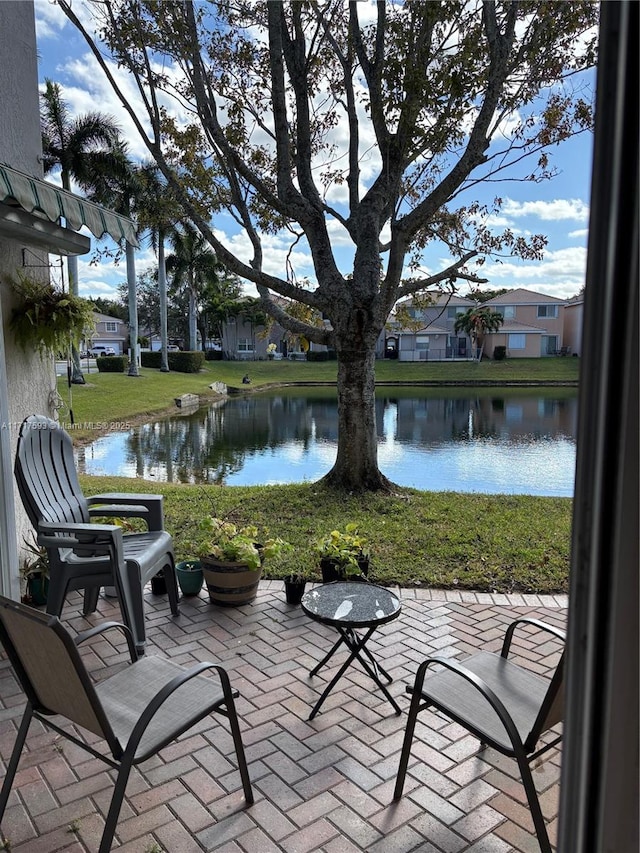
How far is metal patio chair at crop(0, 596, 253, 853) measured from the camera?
173cm

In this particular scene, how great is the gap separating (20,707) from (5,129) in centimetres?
330

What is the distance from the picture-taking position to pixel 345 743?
247 centimetres

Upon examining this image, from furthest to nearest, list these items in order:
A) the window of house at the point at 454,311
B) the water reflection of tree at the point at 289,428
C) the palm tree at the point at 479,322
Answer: the window of house at the point at 454,311
the palm tree at the point at 479,322
the water reflection of tree at the point at 289,428

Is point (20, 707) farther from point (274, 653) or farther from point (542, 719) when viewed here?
point (542, 719)

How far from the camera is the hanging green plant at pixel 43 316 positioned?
12.2 feet

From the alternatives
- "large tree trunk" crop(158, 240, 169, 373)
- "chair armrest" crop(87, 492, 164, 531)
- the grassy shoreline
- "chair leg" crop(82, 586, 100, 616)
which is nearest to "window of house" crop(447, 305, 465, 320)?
"large tree trunk" crop(158, 240, 169, 373)

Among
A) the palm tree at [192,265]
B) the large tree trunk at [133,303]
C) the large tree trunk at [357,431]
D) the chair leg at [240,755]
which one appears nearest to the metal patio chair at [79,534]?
the chair leg at [240,755]

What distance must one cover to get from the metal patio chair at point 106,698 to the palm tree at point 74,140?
1848 centimetres

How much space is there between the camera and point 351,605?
277cm

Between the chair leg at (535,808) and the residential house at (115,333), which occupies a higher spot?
the residential house at (115,333)

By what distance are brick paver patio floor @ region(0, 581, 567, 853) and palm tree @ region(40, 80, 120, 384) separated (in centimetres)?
1808

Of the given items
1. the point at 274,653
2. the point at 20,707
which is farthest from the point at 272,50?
the point at 20,707

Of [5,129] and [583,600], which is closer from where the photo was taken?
[583,600]

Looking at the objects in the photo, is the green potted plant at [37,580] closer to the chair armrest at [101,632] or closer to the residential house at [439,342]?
the chair armrest at [101,632]
